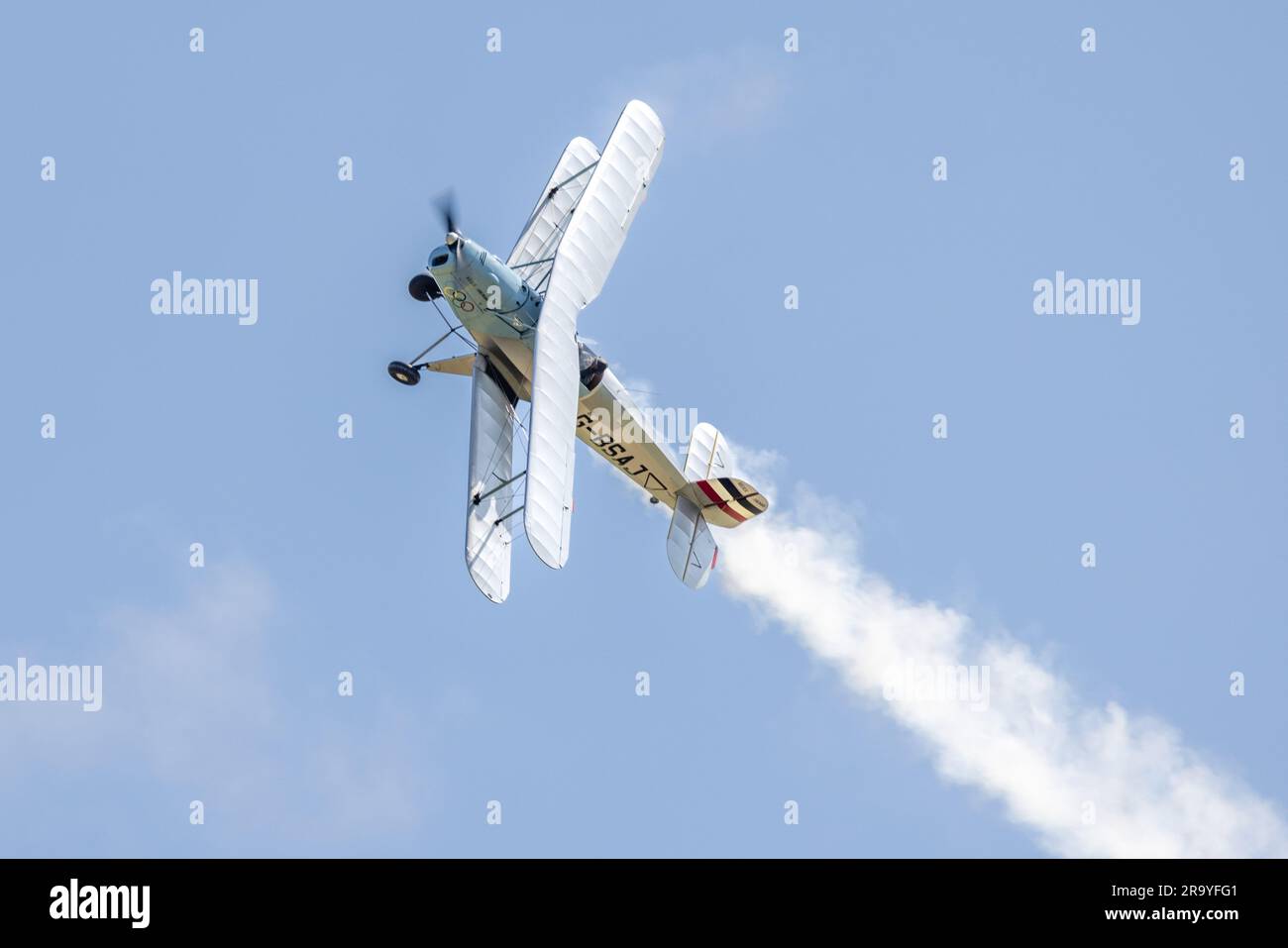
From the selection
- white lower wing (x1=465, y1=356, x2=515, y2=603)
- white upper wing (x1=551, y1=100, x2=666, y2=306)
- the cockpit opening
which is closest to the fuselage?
the cockpit opening

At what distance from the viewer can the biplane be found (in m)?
30.7

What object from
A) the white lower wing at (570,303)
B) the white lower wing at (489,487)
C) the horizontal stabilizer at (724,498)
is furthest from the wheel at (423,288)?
the horizontal stabilizer at (724,498)

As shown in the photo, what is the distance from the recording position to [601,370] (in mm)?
34844

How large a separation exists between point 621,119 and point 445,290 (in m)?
5.08

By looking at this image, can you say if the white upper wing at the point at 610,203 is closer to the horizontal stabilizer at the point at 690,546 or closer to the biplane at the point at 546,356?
the biplane at the point at 546,356

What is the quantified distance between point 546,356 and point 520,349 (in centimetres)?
264

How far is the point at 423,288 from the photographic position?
3344 cm

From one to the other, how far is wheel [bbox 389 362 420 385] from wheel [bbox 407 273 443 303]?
176cm

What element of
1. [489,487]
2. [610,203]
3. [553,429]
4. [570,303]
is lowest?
[489,487]

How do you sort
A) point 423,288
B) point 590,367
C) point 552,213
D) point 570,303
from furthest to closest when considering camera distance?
1. point 552,213
2. point 590,367
3. point 423,288
4. point 570,303

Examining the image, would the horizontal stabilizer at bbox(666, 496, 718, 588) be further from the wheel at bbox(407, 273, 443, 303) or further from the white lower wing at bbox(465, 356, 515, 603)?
the wheel at bbox(407, 273, 443, 303)

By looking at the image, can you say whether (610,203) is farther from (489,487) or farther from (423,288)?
(489,487)

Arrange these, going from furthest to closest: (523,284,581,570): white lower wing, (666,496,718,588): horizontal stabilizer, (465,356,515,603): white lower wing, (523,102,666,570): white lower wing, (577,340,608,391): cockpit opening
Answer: (666,496,718,588): horizontal stabilizer → (577,340,608,391): cockpit opening → (465,356,515,603): white lower wing → (523,102,666,570): white lower wing → (523,284,581,570): white lower wing

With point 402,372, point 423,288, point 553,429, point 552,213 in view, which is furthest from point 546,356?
point 552,213
